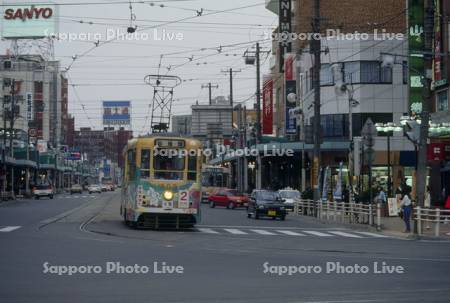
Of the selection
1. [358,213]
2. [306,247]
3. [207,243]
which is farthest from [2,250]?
[358,213]

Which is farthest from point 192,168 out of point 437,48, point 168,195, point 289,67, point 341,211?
point 289,67

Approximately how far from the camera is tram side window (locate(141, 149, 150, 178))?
1190 inches

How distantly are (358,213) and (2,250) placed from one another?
72.6 feet

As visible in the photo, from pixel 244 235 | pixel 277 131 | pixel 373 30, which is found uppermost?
pixel 373 30

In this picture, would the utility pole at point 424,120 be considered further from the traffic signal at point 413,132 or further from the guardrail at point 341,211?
the guardrail at point 341,211

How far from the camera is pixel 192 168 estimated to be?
30641 mm

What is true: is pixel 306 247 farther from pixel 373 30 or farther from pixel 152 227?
pixel 373 30

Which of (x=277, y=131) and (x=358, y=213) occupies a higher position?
(x=277, y=131)

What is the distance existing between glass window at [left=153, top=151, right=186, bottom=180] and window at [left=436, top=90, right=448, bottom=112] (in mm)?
25774

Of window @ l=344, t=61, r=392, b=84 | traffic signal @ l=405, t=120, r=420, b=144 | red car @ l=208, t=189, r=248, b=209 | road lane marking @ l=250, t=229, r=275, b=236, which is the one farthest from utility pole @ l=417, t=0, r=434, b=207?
window @ l=344, t=61, r=392, b=84

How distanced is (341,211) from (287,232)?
881 cm

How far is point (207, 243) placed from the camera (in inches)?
989

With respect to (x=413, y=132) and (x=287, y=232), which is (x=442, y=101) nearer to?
(x=413, y=132)

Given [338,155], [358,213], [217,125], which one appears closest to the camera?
[358,213]
